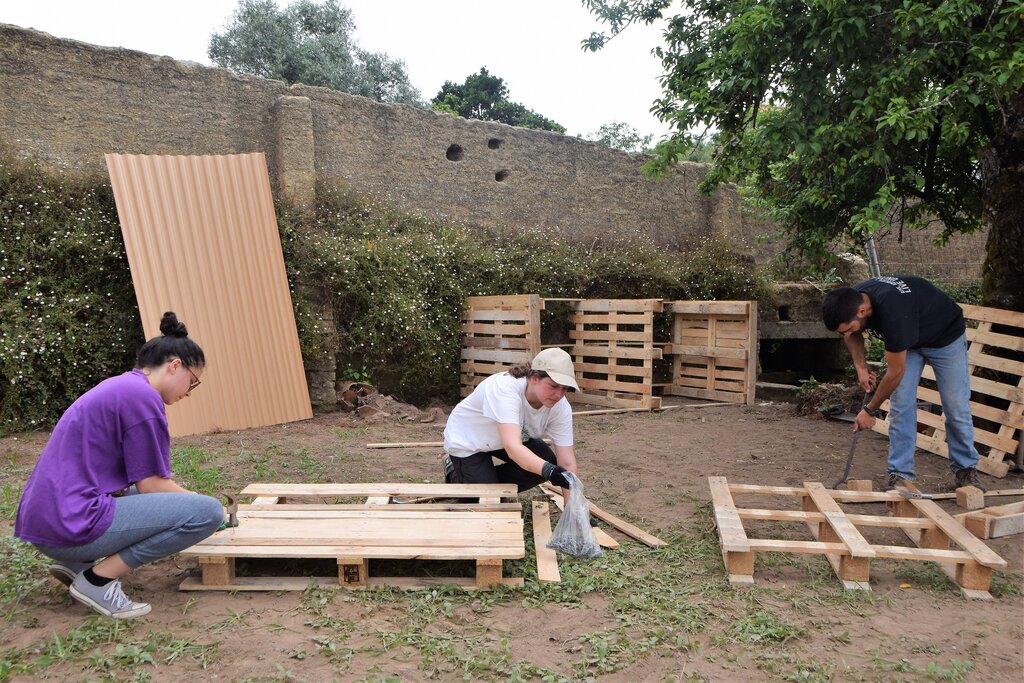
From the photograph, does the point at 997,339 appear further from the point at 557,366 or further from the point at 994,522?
the point at 557,366

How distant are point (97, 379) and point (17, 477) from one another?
6.11 feet

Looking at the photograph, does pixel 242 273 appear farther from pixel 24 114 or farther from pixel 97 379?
pixel 24 114

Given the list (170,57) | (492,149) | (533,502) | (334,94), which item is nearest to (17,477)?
(533,502)

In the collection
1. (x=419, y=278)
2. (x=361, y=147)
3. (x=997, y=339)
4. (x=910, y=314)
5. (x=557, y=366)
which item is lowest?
(x=997, y=339)

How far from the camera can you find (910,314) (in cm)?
450

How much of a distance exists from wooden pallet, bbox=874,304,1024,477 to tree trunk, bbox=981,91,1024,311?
1.16 feet

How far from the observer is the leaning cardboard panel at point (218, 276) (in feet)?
23.1

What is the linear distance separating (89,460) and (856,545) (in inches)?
136

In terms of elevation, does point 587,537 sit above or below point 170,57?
below

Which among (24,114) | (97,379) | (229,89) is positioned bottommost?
(97,379)

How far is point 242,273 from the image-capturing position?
24.8 ft

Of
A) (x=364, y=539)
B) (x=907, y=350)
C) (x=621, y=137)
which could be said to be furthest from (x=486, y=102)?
(x=364, y=539)

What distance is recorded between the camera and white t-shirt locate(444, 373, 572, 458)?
3.78m

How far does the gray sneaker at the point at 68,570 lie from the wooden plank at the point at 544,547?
79.3 inches
